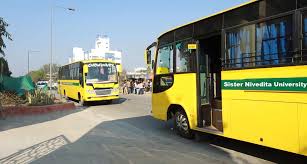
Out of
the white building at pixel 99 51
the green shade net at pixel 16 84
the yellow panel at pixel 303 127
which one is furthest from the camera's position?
the white building at pixel 99 51

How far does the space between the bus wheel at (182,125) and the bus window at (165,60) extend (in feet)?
4.15

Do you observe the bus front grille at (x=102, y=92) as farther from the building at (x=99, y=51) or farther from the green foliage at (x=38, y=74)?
the green foliage at (x=38, y=74)

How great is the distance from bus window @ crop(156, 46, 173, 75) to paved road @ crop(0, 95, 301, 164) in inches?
73.7

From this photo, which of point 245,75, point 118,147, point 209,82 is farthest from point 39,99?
point 245,75

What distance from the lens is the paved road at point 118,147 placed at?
746cm

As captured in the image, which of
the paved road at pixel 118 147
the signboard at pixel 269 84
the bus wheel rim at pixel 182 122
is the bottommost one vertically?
the paved road at pixel 118 147

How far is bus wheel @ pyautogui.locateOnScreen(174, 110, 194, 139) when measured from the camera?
31.0 feet

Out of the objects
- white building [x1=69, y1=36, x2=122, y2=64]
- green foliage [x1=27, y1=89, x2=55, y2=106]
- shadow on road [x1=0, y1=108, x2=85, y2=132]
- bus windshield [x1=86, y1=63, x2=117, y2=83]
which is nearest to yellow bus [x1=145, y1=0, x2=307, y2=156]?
shadow on road [x1=0, y1=108, x2=85, y2=132]

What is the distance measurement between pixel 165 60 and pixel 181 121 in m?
1.92

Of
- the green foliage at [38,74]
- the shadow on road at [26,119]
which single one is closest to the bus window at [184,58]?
the shadow on road at [26,119]

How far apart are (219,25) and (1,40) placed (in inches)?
503

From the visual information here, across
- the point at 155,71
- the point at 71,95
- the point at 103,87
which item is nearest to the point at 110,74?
the point at 103,87

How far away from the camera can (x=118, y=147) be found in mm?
8727

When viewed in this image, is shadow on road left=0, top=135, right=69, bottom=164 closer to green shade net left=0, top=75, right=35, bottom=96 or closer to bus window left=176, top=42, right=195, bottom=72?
bus window left=176, top=42, right=195, bottom=72
